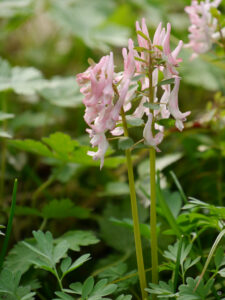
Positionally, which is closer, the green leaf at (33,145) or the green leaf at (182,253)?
the green leaf at (182,253)

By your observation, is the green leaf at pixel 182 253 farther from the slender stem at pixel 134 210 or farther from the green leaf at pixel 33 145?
the green leaf at pixel 33 145

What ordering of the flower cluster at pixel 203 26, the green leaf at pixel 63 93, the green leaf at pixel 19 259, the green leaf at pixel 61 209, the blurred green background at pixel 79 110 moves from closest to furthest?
the green leaf at pixel 19 259, the green leaf at pixel 61 209, the flower cluster at pixel 203 26, the blurred green background at pixel 79 110, the green leaf at pixel 63 93

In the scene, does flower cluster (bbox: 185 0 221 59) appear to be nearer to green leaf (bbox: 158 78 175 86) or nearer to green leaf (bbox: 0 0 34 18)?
green leaf (bbox: 158 78 175 86)

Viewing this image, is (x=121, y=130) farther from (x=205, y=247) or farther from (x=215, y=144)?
(x=215, y=144)

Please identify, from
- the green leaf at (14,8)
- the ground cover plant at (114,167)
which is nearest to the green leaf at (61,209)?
the ground cover plant at (114,167)

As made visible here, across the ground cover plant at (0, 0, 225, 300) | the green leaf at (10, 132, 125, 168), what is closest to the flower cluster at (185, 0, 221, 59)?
the ground cover plant at (0, 0, 225, 300)

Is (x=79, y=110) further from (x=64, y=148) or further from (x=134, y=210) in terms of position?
(x=134, y=210)


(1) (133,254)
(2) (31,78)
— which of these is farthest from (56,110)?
(1) (133,254)

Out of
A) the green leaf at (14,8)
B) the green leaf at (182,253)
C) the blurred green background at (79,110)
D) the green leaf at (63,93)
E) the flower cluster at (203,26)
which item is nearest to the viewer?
the green leaf at (182,253)
